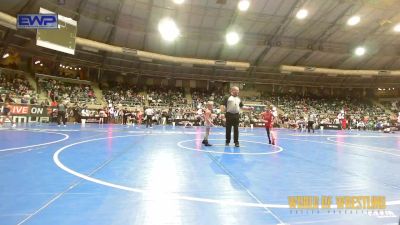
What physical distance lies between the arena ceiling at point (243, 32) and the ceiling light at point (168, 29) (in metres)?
0.52

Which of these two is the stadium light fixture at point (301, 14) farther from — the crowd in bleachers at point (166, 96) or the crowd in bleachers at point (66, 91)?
the crowd in bleachers at point (66, 91)

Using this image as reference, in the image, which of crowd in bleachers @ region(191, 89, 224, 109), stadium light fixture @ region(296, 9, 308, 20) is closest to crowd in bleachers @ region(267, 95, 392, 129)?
crowd in bleachers @ region(191, 89, 224, 109)

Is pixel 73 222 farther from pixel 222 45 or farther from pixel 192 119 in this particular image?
pixel 222 45

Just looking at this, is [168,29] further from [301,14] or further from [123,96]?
[301,14]

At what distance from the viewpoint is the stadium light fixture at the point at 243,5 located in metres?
27.5

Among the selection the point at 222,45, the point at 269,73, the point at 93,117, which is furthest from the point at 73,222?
the point at 269,73

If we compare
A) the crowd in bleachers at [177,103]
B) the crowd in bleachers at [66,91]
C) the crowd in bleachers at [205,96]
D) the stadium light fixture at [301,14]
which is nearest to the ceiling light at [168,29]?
the crowd in bleachers at [177,103]

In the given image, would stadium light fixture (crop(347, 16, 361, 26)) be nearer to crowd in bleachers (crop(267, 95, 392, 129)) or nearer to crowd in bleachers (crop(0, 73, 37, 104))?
crowd in bleachers (crop(267, 95, 392, 129))

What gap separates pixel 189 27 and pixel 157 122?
1164 cm

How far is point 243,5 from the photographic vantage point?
27.9 m

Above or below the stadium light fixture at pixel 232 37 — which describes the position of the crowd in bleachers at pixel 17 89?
below

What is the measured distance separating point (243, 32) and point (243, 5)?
19.3 feet

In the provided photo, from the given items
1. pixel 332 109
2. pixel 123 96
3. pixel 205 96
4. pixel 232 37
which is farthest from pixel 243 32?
pixel 332 109

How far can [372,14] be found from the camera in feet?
99.7
